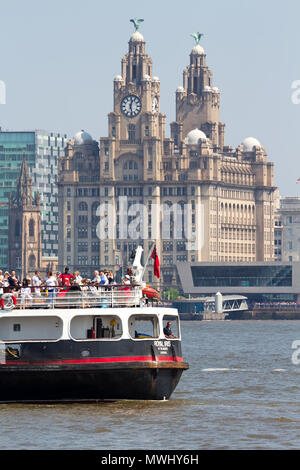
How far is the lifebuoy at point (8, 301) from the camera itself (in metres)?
50.2

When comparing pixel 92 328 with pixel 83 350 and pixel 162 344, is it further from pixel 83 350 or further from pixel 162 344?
pixel 162 344

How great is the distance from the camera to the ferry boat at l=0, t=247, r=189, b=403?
162ft

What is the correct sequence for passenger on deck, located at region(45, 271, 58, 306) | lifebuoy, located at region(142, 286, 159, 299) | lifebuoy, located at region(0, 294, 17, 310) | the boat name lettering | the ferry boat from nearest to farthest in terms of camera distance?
the ferry boat < the boat name lettering < lifebuoy, located at region(0, 294, 17, 310) < passenger on deck, located at region(45, 271, 58, 306) < lifebuoy, located at region(142, 286, 159, 299)

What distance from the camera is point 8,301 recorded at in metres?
50.4

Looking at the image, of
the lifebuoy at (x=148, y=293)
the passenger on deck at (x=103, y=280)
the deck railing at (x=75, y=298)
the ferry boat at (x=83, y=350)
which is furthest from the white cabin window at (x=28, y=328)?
the lifebuoy at (x=148, y=293)

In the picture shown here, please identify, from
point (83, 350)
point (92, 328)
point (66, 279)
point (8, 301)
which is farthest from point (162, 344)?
point (8, 301)

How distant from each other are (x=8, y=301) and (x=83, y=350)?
322cm

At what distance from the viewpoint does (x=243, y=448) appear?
41.5 metres

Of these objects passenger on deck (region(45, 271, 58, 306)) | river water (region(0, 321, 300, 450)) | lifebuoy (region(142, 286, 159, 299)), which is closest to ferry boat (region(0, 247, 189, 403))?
passenger on deck (region(45, 271, 58, 306))

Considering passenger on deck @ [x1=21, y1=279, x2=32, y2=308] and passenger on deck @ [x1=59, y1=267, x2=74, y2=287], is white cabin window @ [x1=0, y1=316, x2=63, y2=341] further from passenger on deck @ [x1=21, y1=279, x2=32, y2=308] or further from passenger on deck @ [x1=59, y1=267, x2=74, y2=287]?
passenger on deck @ [x1=59, y1=267, x2=74, y2=287]

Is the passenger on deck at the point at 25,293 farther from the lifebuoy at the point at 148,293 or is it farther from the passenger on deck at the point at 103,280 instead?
the lifebuoy at the point at 148,293
